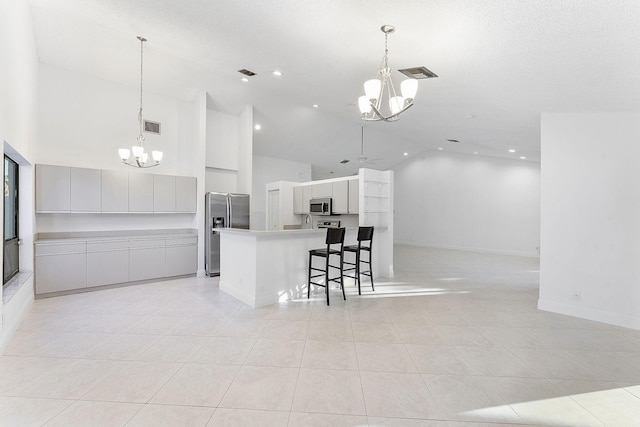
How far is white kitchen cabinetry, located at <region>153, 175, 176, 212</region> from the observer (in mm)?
5754

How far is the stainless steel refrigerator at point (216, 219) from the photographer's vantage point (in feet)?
19.9

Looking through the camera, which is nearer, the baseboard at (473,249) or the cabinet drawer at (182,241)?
the cabinet drawer at (182,241)

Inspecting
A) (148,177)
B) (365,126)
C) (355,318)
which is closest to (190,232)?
(148,177)

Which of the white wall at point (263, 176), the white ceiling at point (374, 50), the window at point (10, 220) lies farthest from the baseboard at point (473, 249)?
the window at point (10, 220)

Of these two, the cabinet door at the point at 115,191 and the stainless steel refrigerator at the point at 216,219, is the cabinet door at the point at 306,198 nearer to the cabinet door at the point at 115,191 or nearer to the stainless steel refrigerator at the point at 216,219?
the stainless steel refrigerator at the point at 216,219

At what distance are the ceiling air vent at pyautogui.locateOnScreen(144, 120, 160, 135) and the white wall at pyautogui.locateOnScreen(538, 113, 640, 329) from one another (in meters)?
6.49

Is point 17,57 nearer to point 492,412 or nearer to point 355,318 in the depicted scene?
point 355,318

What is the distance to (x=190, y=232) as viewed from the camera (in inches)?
249

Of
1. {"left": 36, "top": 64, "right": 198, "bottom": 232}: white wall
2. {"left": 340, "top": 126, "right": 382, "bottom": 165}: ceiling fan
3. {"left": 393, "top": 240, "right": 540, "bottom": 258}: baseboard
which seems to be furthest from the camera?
{"left": 340, "top": 126, "right": 382, "bottom": 165}: ceiling fan

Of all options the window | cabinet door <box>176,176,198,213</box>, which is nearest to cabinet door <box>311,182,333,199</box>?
cabinet door <box>176,176,198,213</box>

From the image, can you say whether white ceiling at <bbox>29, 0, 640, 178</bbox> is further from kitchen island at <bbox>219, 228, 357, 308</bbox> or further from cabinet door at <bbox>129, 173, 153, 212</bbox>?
kitchen island at <bbox>219, 228, 357, 308</bbox>

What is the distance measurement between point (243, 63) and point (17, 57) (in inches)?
96.4

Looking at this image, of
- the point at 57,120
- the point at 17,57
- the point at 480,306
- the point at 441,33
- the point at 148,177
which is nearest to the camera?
the point at 441,33

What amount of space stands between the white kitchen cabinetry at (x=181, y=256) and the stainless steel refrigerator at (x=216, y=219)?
0.72 ft
